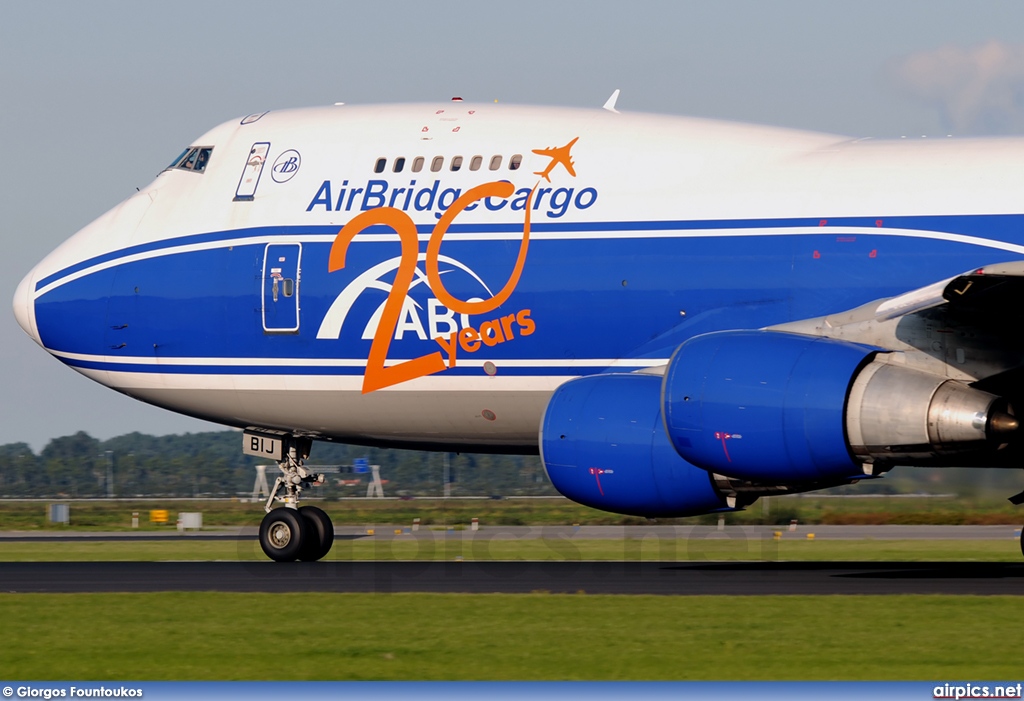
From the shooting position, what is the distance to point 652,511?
1945 centimetres

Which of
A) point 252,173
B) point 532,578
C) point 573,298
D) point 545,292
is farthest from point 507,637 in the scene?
point 252,173

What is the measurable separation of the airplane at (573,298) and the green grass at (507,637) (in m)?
2.41

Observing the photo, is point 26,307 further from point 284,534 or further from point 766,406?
point 766,406

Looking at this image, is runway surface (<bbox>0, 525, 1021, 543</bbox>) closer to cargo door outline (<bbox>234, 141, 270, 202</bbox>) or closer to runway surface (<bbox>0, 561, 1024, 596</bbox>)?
runway surface (<bbox>0, 561, 1024, 596</bbox>)

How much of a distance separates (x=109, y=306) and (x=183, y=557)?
694 cm

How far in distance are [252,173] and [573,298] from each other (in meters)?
5.64

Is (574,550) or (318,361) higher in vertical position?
(318,361)

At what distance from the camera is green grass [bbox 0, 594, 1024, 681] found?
38.8 feet

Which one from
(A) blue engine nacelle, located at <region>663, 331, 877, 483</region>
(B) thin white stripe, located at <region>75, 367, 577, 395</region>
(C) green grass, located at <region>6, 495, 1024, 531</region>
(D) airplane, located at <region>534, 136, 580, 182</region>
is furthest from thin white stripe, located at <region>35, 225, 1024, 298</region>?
(C) green grass, located at <region>6, 495, 1024, 531</region>

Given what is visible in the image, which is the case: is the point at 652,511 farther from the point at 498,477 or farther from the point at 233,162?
the point at 498,477

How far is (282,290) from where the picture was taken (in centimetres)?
2247

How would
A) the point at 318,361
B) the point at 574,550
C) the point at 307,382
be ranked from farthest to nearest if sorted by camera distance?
1. the point at 574,550
2. the point at 307,382
3. the point at 318,361

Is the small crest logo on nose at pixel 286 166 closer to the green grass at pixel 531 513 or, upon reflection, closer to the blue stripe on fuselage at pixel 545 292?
the blue stripe on fuselage at pixel 545 292

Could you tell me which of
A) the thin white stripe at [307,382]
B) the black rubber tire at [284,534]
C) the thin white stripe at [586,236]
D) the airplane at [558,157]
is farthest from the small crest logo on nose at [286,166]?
the black rubber tire at [284,534]
